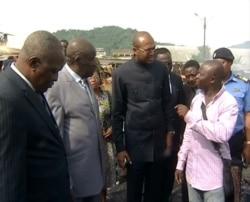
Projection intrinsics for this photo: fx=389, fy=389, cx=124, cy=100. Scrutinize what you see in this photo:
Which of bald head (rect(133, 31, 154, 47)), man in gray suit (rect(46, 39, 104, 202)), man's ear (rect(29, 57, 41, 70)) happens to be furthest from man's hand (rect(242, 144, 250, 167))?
man's ear (rect(29, 57, 41, 70))

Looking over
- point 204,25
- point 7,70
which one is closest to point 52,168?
point 7,70

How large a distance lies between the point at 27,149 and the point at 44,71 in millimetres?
411

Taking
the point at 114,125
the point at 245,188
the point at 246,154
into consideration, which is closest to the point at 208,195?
the point at 246,154

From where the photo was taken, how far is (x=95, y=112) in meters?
3.16

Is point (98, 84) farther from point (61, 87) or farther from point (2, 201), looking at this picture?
point (2, 201)

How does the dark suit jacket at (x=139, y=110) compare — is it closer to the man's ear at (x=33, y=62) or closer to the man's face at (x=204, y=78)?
the man's face at (x=204, y=78)

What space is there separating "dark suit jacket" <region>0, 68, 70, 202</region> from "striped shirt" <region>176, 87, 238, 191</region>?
140cm

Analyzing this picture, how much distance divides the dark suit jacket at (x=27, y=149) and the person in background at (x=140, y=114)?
1.81m

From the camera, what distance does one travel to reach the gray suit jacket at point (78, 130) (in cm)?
293

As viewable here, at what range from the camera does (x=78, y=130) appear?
2998 millimetres

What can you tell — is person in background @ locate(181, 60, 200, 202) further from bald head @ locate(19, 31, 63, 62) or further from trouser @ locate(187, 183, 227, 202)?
bald head @ locate(19, 31, 63, 62)

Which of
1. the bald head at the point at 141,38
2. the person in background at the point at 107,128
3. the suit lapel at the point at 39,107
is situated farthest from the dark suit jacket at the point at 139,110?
the suit lapel at the point at 39,107

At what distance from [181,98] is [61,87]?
2263 mm

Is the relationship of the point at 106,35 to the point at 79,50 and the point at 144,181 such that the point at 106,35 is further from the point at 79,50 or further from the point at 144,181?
the point at 79,50
